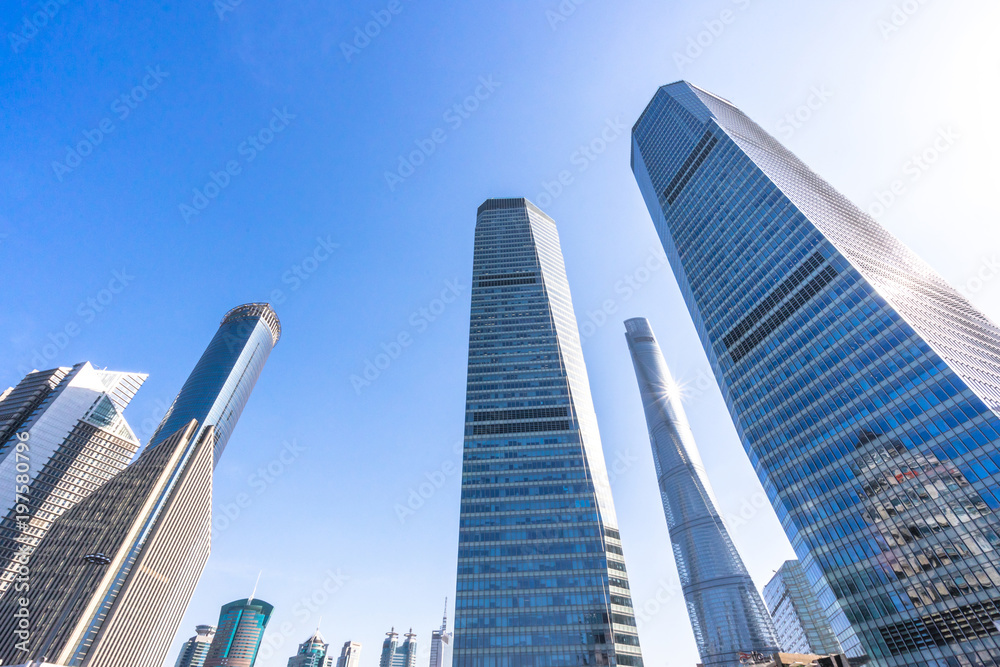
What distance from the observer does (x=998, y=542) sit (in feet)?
208

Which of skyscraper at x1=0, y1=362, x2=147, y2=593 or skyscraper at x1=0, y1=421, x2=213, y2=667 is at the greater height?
skyscraper at x1=0, y1=362, x2=147, y2=593

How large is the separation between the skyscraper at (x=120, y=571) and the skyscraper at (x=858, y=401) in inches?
5950

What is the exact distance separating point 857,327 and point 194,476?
17623cm

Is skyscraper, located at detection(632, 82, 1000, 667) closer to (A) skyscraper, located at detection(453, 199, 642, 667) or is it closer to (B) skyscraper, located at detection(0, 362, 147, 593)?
(A) skyscraper, located at detection(453, 199, 642, 667)

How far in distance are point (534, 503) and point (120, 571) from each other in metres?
107

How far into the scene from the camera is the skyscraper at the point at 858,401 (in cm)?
6794

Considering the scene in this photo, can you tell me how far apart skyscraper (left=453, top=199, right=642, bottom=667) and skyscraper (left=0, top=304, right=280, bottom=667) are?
90724 mm

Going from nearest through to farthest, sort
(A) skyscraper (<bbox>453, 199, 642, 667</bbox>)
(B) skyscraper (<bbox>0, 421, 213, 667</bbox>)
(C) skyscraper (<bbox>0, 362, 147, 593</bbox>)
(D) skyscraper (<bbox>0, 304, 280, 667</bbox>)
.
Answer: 1. (A) skyscraper (<bbox>453, 199, 642, 667</bbox>)
2. (B) skyscraper (<bbox>0, 421, 213, 667</bbox>)
3. (D) skyscraper (<bbox>0, 304, 280, 667</bbox>)
4. (C) skyscraper (<bbox>0, 362, 147, 593</bbox>)

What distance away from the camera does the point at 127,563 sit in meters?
125

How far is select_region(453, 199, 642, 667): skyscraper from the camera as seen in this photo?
8156cm

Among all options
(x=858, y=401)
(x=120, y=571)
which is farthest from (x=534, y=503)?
(x=120, y=571)

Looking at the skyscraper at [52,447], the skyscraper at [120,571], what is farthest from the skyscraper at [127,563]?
the skyscraper at [52,447]

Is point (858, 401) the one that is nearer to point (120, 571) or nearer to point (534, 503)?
point (534, 503)

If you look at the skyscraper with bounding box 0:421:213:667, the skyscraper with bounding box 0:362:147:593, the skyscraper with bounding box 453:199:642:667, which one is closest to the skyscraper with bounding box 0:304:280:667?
the skyscraper with bounding box 0:421:213:667
